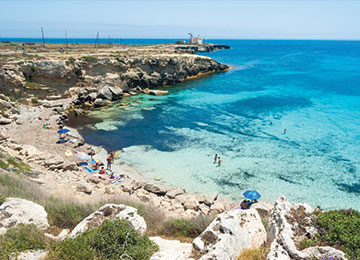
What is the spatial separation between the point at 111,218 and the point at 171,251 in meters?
2.41

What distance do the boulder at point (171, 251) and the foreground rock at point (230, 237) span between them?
32 centimetres

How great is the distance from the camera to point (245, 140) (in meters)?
26.6

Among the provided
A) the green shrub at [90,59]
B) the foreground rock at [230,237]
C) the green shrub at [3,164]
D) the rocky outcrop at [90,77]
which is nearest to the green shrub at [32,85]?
the rocky outcrop at [90,77]

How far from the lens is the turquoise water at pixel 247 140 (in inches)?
740

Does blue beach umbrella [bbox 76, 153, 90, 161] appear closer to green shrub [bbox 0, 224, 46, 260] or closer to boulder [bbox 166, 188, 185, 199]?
boulder [bbox 166, 188, 185, 199]

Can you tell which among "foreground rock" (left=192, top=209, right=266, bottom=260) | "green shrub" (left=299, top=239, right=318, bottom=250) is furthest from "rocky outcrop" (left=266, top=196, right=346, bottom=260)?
"foreground rock" (left=192, top=209, right=266, bottom=260)

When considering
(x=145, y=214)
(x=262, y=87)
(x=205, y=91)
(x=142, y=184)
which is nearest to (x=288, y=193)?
(x=142, y=184)

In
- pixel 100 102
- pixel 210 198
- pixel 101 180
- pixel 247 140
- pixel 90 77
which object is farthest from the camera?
pixel 90 77

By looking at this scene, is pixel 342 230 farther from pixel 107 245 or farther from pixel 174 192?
pixel 174 192

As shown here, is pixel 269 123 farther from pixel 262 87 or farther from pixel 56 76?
pixel 56 76

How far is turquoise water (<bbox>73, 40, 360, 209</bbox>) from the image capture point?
1880 cm

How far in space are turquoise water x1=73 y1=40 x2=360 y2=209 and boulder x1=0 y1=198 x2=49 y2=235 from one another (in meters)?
11.6

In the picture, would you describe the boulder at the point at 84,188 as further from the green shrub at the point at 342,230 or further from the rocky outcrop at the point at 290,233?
the green shrub at the point at 342,230

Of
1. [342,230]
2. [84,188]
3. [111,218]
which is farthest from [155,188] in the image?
[342,230]
